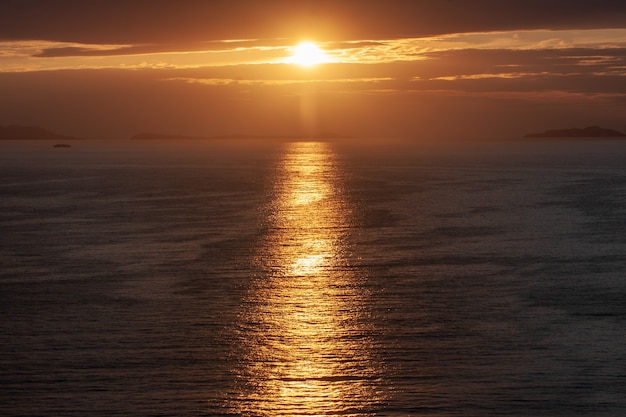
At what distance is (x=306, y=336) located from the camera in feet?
98.4

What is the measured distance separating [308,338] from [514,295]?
419 inches

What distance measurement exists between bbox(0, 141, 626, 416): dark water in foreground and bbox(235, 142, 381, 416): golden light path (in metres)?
0.08

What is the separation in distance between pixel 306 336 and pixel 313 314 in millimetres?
3213

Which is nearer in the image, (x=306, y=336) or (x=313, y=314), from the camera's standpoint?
(x=306, y=336)

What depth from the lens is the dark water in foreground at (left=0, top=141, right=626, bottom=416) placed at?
2417cm

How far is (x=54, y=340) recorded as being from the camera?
29.6 meters

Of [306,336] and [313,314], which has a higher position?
[313,314]

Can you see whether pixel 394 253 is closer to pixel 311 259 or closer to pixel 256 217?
pixel 311 259

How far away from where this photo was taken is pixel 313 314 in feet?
109

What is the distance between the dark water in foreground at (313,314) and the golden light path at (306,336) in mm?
83

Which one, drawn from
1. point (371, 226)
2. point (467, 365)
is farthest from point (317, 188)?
point (467, 365)

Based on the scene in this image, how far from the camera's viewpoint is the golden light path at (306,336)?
23.8 meters

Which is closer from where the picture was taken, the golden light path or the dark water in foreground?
the golden light path

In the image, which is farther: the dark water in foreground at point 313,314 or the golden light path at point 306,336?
the dark water in foreground at point 313,314
